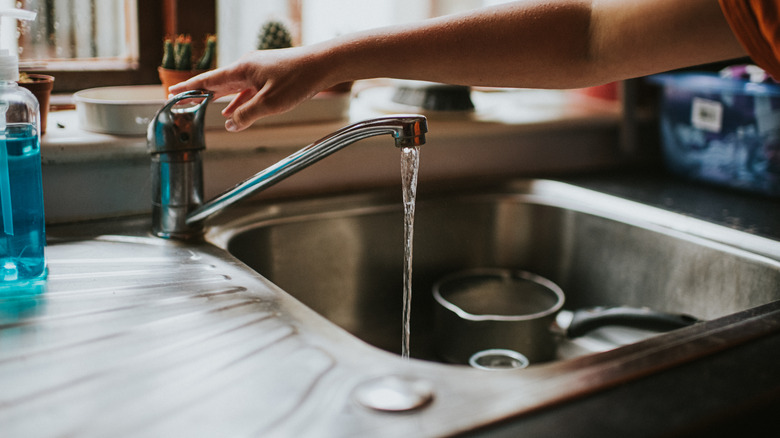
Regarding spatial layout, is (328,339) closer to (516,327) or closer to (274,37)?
(516,327)

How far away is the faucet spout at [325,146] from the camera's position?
2.43ft

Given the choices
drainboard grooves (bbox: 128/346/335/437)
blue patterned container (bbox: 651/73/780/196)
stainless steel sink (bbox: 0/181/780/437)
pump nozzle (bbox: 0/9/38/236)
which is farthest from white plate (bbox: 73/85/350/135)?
blue patterned container (bbox: 651/73/780/196)

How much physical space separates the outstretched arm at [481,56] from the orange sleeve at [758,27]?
0.20 feet

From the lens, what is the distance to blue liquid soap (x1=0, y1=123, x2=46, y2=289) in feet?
2.49

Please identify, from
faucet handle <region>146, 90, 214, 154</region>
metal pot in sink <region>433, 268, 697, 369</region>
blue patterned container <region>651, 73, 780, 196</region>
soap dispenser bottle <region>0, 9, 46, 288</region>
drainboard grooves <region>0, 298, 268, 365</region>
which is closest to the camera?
drainboard grooves <region>0, 298, 268, 365</region>

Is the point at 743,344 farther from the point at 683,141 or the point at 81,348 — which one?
the point at 683,141

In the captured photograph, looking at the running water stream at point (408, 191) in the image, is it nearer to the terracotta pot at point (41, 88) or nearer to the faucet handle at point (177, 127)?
the faucet handle at point (177, 127)

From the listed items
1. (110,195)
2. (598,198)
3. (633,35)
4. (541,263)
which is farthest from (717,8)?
(110,195)

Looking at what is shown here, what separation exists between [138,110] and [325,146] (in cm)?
35

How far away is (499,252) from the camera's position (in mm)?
1273

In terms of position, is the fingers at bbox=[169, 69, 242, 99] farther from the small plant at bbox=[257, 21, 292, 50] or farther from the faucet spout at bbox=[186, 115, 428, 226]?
the small plant at bbox=[257, 21, 292, 50]

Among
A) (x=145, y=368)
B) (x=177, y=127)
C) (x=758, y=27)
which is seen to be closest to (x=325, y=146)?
(x=177, y=127)

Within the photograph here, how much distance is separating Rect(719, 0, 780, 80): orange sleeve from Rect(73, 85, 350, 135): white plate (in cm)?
65

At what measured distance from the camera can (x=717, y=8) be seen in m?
0.71
